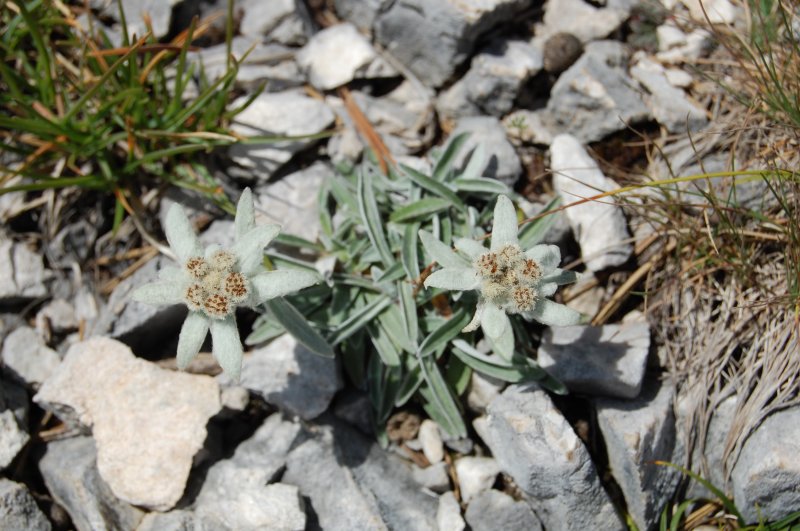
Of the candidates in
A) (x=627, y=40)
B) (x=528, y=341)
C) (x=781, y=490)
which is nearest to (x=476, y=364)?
(x=528, y=341)

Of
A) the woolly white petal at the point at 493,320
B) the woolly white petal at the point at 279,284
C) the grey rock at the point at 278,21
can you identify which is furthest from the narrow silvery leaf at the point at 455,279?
the grey rock at the point at 278,21

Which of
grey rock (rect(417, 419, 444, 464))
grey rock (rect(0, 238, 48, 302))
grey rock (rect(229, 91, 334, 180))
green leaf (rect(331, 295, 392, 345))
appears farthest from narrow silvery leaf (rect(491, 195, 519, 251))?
grey rock (rect(0, 238, 48, 302))

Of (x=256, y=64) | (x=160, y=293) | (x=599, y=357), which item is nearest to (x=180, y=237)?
(x=160, y=293)

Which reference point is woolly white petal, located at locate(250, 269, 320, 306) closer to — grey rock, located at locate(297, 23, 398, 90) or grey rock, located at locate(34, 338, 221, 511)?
grey rock, located at locate(34, 338, 221, 511)

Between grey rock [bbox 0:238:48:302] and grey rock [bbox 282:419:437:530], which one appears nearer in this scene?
grey rock [bbox 282:419:437:530]

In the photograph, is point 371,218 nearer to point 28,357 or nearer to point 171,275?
point 171,275

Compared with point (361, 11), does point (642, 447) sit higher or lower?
lower

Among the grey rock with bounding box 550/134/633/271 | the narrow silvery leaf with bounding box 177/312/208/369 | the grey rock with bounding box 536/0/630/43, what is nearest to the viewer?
the narrow silvery leaf with bounding box 177/312/208/369
